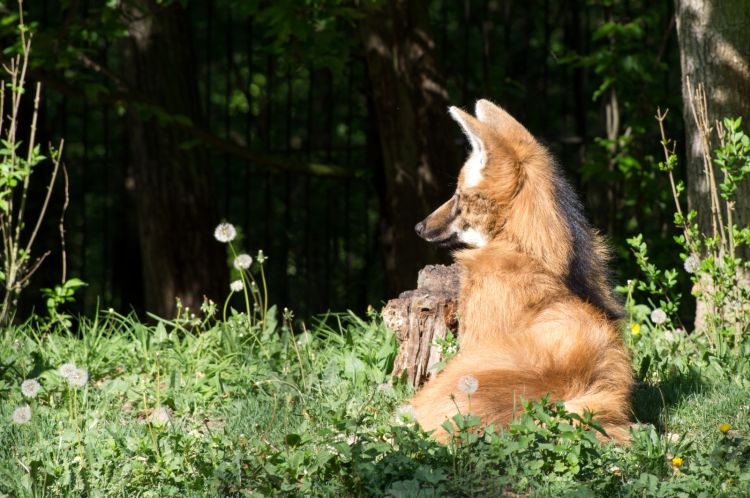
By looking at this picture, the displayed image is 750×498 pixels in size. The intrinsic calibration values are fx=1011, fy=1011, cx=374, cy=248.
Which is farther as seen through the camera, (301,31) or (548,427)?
(301,31)

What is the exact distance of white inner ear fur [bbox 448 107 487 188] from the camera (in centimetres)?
464

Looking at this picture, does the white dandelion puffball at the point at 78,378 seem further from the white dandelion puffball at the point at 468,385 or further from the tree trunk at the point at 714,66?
the tree trunk at the point at 714,66

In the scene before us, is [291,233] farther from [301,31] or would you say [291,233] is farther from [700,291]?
[700,291]

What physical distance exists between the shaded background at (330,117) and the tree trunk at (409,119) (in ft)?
0.10

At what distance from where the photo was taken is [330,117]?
36.2 ft

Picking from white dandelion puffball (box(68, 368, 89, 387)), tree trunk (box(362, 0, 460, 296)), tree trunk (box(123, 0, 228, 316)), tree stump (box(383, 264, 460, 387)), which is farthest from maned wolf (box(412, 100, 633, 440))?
tree trunk (box(123, 0, 228, 316))

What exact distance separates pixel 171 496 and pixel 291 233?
8.80 metres

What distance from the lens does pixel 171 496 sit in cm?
373

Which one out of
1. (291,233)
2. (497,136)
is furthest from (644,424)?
(291,233)

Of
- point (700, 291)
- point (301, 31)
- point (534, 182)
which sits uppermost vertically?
point (301, 31)

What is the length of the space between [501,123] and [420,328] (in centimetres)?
115

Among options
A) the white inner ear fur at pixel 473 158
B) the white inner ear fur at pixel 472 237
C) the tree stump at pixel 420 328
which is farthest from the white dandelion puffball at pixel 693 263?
the white inner ear fur at pixel 473 158

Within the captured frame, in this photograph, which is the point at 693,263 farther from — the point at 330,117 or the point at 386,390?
the point at 330,117

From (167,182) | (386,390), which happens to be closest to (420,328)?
(386,390)
